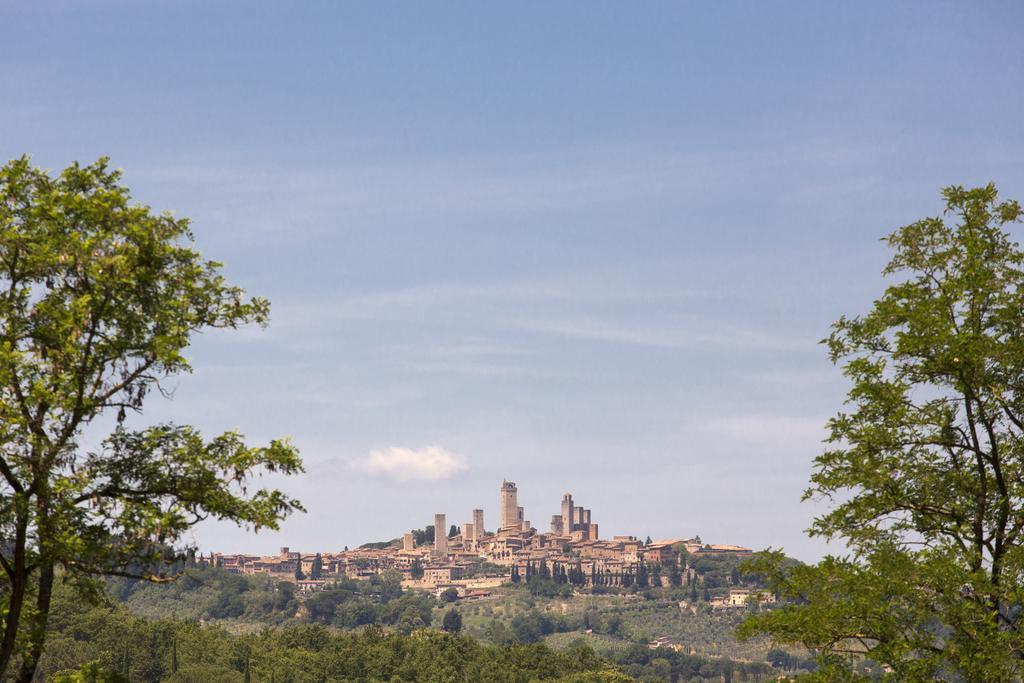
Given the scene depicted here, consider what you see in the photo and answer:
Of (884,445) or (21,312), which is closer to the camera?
(21,312)

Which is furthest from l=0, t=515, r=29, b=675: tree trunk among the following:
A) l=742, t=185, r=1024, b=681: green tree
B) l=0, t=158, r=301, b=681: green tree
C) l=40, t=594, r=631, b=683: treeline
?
l=40, t=594, r=631, b=683: treeline

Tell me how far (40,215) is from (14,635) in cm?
591

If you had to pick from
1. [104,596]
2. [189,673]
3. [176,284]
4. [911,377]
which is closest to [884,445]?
[911,377]

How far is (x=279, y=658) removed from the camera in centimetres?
11394

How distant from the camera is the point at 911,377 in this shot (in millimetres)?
19578

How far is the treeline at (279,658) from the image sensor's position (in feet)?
359

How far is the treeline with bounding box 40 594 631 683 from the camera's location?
110 m

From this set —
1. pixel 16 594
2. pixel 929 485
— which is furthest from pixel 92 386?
pixel 929 485

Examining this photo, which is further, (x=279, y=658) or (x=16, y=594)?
(x=279, y=658)

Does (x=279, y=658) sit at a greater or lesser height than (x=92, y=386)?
lesser

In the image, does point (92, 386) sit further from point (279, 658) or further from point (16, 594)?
point (279, 658)

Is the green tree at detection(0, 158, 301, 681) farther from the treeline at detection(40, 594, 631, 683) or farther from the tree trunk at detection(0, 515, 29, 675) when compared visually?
the treeline at detection(40, 594, 631, 683)

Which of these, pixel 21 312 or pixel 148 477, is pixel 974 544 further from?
pixel 21 312

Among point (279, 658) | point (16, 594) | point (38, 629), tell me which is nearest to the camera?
point (16, 594)
